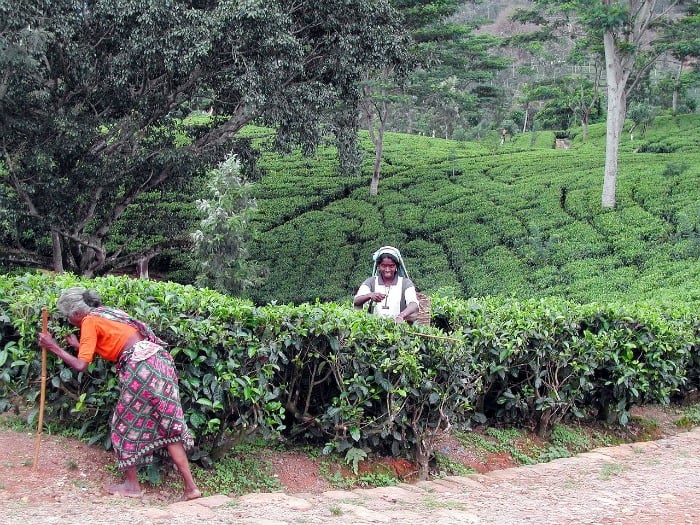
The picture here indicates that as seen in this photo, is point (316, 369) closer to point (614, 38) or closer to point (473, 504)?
point (473, 504)

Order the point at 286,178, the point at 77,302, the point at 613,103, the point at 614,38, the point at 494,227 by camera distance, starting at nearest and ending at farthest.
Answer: the point at 77,302, the point at 494,227, the point at 614,38, the point at 613,103, the point at 286,178

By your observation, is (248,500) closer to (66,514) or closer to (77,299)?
(66,514)

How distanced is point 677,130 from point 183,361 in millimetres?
31348

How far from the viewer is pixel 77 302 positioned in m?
4.02

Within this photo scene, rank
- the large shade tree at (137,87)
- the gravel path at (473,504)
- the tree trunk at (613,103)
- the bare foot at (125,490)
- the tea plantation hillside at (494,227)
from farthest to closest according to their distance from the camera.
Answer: the tree trunk at (613,103), the tea plantation hillside at (494,227), the large shade tree at (137,87), the bare foot at (125,490), the gravel path at (473,504)

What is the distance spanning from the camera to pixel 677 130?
31000 mm

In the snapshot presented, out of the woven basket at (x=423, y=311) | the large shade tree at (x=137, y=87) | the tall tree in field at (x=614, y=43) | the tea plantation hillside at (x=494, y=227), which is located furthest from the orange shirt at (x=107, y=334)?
the tall tree in field at (x=614, y=43)

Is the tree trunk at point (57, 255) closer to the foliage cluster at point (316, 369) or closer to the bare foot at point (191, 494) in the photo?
the foliage cluster at point (316, 369)

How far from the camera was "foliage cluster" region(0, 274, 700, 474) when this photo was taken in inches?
173

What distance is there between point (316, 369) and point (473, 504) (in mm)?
1330

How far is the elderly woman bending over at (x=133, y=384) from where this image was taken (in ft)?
12.8

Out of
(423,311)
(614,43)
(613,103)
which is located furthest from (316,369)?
(614,43)

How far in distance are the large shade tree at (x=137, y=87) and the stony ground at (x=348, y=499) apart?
7.32 metres

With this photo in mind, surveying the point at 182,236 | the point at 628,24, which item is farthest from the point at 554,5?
the point at 182,236
